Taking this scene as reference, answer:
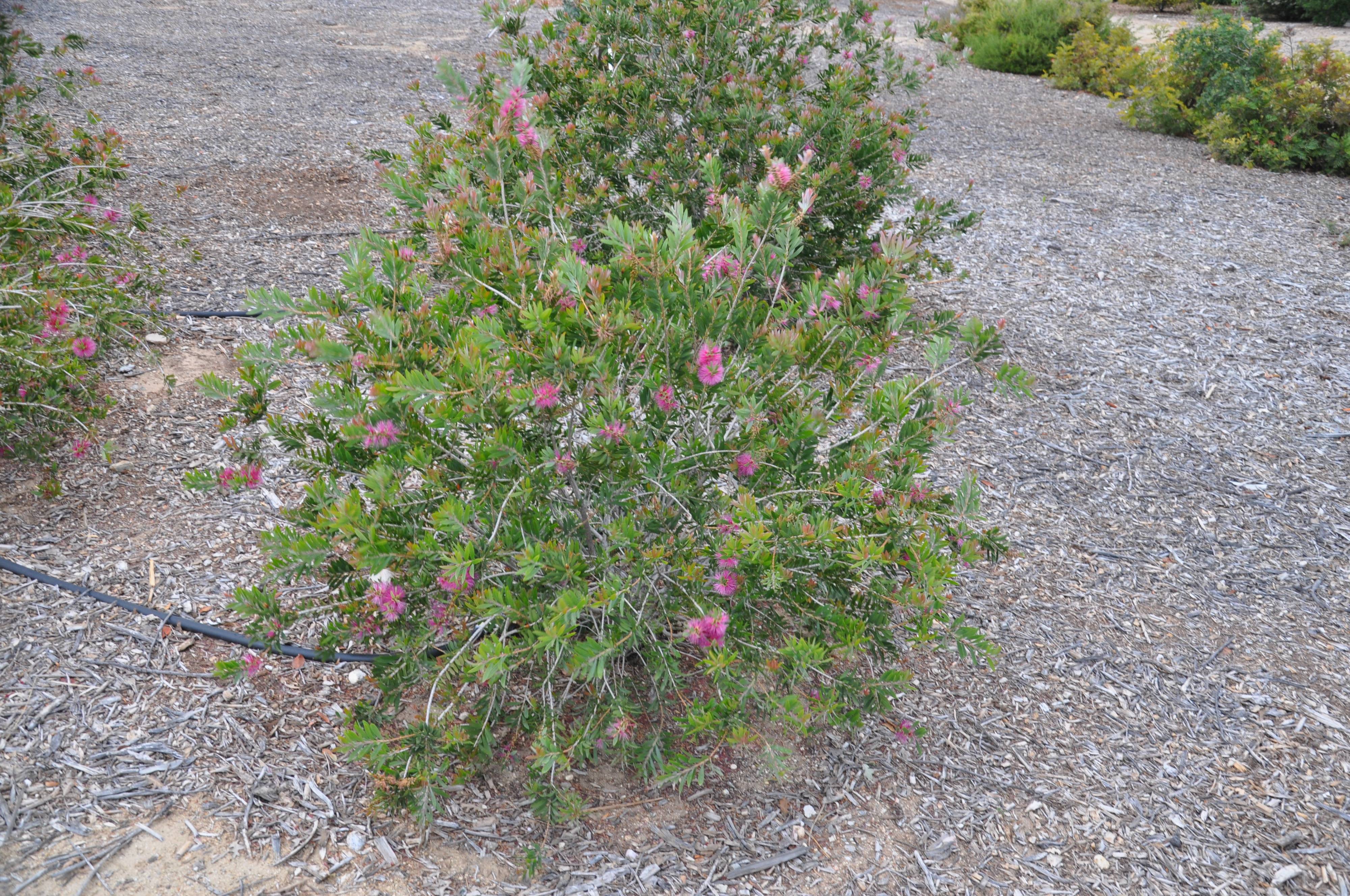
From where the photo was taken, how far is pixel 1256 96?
8.13 metres

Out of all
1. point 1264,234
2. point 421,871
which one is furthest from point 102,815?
point 1264,234

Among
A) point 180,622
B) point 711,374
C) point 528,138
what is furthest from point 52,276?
point 711,374

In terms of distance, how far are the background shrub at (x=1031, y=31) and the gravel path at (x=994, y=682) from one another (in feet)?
25.2

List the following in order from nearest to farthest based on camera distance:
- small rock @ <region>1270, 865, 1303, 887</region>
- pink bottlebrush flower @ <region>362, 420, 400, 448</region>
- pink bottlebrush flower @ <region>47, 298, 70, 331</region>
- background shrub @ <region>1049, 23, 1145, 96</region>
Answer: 1. pink bottlebrush flower @ <region>362, 420, 400, 448</region>
2. small rock @ <region>1270, 865, 1303, 887</region>
3. pink bottlebrush flower @ <region>47, 298, 70, 331</region>
4. background shrub @ <region>1049, 23, 1145, 96</region>

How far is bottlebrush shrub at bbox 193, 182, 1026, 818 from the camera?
72.1 inches

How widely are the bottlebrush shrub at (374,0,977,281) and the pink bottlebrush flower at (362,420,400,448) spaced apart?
2055 mm

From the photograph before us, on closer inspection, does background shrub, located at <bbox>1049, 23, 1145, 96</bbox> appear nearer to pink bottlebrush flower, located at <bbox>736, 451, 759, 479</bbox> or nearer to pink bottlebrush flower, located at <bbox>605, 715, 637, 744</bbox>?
pink bottlebrush flower, located at <bbox>736, 451, 759, 479</bbox>

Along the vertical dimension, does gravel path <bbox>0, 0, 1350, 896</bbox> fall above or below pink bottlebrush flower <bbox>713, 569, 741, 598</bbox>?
below

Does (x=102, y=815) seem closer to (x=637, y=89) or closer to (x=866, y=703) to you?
(x=866, y=703)

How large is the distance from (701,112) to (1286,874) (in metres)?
3.47

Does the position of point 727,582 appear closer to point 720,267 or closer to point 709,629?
point 709,629

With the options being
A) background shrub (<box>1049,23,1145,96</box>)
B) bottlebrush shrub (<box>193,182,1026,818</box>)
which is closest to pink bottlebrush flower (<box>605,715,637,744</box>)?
bottlebrush shrub (<box>193,182,1026,818</box>)

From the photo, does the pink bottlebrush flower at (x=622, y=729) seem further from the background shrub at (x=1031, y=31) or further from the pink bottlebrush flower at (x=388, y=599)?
the background shrub at (x=1031, y=31)

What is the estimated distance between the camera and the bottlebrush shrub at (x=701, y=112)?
3.90 m
